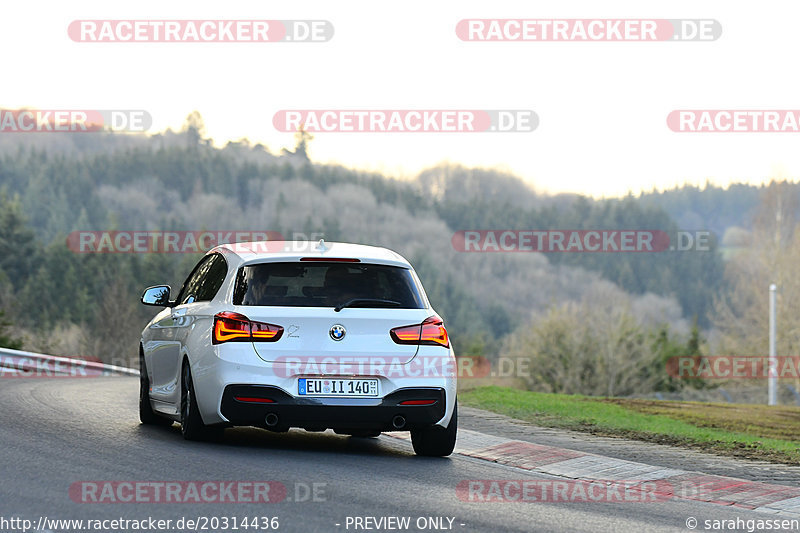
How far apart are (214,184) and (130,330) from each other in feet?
281

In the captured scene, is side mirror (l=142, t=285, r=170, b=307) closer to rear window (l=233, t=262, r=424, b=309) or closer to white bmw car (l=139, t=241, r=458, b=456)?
white bmw car (l=139, t=241, r=458, b=456)

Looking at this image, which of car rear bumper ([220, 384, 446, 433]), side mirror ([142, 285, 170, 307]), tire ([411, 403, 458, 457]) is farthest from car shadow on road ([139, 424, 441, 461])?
side mirror ([142, 285, 170, 307])

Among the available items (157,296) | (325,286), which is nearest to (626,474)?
(325,286)

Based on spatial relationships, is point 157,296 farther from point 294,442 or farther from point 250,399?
point 250,399

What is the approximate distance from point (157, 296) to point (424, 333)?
125 inches

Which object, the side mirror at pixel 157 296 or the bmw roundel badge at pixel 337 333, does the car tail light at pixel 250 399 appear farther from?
the side mirror at pixel 157 296

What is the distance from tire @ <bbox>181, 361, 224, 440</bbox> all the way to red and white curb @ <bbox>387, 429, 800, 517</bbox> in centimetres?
242

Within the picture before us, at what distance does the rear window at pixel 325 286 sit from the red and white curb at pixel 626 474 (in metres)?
1.83

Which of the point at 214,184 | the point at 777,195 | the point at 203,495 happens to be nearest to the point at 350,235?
the point at 214,184

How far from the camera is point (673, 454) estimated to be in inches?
441

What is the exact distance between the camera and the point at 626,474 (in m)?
9.77

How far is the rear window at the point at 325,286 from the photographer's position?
9805 mm

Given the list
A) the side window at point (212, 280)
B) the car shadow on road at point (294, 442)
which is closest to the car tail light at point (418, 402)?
the car shadow on road at point (294, 442)

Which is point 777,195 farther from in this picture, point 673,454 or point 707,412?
point 673,454
